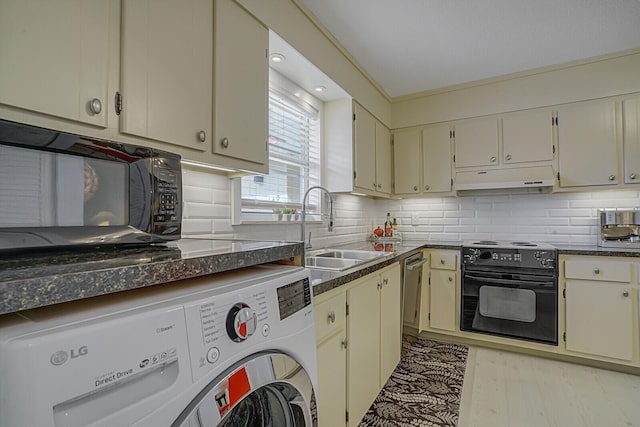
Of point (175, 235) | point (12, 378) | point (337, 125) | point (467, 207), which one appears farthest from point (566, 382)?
point (12, 378)

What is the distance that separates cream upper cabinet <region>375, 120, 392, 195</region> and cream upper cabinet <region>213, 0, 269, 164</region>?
1.81 meters

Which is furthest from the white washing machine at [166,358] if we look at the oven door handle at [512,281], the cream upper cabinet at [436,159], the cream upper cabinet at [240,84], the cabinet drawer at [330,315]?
the cream upper cabinet at [436,159]

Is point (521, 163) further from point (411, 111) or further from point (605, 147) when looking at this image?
point (411, 111)

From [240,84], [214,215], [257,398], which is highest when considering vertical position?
[240,84]

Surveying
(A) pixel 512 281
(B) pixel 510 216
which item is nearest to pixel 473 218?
(B) pixel 510 216

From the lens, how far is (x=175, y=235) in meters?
0.94

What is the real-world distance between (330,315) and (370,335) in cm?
55

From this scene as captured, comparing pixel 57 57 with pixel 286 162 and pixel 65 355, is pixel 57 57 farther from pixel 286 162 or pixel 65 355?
pixel 286 162

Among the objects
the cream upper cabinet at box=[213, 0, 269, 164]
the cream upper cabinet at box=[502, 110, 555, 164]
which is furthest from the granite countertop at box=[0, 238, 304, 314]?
the cream upper cabinet at box=[502, 110, 555, 164]

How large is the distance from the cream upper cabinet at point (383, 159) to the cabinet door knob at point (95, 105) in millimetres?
2533

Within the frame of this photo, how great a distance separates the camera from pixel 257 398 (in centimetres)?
77

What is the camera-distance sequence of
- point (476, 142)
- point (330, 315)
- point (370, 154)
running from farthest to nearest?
Answer: point (476, 142)
point (370, 154)
point (330, 315)

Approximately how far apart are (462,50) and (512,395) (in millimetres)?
2574

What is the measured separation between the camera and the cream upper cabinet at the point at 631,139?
8.65ft
